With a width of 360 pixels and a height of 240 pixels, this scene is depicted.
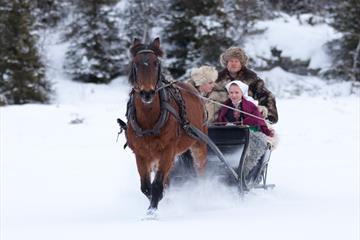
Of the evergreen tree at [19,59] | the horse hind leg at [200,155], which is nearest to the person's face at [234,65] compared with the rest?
the horse hind leg at [200,155]

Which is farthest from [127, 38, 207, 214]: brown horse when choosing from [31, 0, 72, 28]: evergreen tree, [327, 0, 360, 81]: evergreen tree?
[31, 0, 72, 28]: evergreen tree

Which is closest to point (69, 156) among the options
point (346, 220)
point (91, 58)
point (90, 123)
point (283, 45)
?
point (90, 123)

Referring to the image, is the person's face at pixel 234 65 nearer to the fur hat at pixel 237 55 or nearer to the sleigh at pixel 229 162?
the fur hat at pixel 237 55

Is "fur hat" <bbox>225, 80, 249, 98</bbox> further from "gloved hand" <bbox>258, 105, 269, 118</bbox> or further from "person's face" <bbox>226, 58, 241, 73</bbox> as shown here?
"person's face" <bbox>226, 58, 241, 73</bbox>

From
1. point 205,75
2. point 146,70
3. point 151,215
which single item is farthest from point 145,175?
point 205,75

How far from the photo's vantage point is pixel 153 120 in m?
5.55

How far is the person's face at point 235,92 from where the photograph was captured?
22.4ft

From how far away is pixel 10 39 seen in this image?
826 inches

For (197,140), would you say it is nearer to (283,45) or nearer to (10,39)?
(10,39)

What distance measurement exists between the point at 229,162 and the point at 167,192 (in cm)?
80

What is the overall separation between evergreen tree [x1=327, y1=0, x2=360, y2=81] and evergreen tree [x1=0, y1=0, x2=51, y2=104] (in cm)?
1122

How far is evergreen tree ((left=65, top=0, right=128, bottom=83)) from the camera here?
2370 cm

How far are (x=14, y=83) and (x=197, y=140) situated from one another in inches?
607

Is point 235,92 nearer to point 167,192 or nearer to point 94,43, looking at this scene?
point 167,192
